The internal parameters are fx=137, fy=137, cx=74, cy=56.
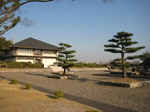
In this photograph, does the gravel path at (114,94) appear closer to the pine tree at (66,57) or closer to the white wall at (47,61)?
Answer: the pine tree at (66,57)

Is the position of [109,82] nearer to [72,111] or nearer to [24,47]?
[72,111]

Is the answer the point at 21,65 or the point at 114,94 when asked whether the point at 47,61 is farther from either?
the point at 114,94

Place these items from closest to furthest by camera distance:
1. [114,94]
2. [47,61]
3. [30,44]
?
[114,94]
[30,44]
[47,61]

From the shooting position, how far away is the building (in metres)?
37.2

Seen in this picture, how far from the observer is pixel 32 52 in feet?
129

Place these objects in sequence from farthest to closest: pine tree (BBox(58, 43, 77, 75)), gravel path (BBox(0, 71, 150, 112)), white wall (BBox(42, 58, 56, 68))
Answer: white wall (BBox(42, 58, 56, 68)), pine tree (BBox(58, 43, 77, 75)), gravel path (BBox(0, 71, 150, 112))

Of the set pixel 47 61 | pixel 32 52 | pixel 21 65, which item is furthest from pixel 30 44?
pixel 21 65

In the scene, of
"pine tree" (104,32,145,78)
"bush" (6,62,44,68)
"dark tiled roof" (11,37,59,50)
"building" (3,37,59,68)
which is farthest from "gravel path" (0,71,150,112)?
"dark tiled roof" (11,37,59,50)

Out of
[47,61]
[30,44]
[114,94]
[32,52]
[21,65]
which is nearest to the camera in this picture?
[114,94]

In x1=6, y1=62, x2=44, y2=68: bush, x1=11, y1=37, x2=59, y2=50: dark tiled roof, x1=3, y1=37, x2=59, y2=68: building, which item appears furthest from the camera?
x1=11, y1=37, x2=59, y2=50: dark tiled roof

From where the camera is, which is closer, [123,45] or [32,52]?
[123,45]

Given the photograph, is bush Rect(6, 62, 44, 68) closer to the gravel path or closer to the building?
the building

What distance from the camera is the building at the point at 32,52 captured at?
37156 millimetres

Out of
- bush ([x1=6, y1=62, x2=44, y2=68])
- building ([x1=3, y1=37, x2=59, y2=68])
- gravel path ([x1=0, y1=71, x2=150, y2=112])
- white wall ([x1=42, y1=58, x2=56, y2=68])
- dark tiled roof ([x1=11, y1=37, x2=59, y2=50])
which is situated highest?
dark tiled roof ([x1=11, y1=37, x2=59, y2=50])
